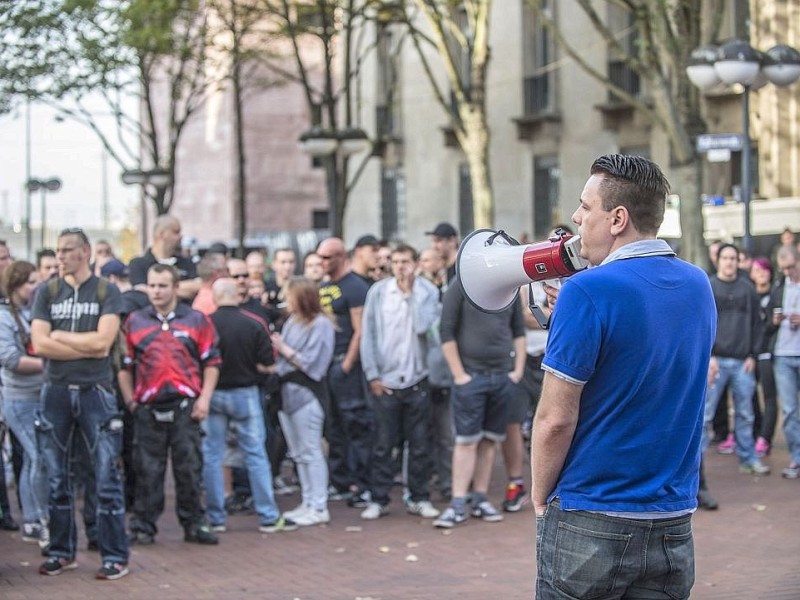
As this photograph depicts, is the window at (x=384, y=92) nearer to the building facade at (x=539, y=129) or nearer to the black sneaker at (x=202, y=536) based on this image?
the building facade at (x=539, y=129)

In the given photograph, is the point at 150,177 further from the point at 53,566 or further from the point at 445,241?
the point at 53,566

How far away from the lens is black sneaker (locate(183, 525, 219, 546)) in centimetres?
943

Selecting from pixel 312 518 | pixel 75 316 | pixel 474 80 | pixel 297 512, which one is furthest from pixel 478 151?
pixel 75 316

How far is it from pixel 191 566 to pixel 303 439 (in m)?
1.78

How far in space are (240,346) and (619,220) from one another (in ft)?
20.9

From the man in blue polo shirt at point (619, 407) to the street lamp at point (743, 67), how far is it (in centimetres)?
1062

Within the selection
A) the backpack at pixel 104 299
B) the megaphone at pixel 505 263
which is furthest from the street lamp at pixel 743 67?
the megaphone at pixel 505 263

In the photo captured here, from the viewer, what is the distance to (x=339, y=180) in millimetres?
22969

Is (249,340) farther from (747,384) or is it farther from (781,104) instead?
(781,104)

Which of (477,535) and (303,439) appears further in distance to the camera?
(303,439)

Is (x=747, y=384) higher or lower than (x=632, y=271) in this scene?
lower

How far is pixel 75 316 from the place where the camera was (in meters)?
8.36

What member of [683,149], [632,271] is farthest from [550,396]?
[683,149]

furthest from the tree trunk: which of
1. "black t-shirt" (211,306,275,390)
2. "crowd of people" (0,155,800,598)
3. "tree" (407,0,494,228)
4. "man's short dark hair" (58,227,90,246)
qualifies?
"man's short dark hair" (58,227,90,246)
